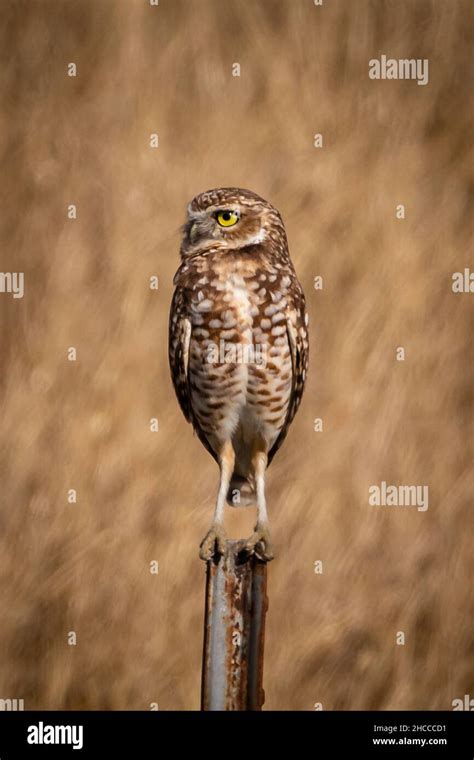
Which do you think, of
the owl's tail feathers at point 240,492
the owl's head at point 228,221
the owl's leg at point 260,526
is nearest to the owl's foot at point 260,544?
the owl's leg at point 260,526

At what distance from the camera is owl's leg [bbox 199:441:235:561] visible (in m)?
2.48

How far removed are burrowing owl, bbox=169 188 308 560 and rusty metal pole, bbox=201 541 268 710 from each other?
29 centimetres

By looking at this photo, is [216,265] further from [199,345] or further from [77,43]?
[77,43]

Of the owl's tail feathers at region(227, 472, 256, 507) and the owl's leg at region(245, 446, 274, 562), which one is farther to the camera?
the owl's tail feathers at region(227, 472, 256, 507)

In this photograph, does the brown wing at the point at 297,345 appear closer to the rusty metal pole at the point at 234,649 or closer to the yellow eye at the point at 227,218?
the yellow eye at the point at 227,218

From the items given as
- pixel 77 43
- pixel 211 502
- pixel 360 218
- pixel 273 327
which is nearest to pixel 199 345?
pixel 273 327

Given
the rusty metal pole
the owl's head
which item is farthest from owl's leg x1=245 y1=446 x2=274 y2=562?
the owl's head

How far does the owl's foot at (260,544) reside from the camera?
229 cm

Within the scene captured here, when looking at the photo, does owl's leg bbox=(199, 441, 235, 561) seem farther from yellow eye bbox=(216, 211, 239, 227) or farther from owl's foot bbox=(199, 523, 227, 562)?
yellow eye bbox=(216, 211, 239, 227)

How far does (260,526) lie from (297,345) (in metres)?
0.48

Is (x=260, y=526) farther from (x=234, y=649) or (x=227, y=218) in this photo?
(x=227, y=218)

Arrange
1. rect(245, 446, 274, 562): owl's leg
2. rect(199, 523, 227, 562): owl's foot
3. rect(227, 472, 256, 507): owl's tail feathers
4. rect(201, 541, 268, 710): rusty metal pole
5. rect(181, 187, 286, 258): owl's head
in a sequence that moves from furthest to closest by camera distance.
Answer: rect(227, 472, 256, 507): owl's tail feathers
rect(181, 187, 286, 258): owl's head
rect(199, 523, 227, 562): owl's foot
rect(245, 446, 274, 562): owl's leg
rect(201, 541, 268, 710): rusty metal pole

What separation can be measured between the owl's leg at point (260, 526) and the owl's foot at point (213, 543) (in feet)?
0.26

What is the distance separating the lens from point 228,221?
261cm
